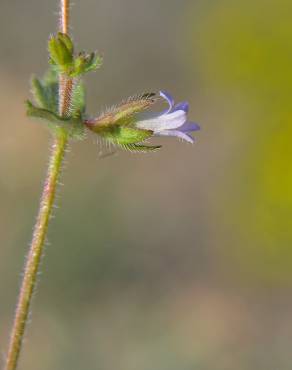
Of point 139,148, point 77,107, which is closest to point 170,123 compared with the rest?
point 139,148

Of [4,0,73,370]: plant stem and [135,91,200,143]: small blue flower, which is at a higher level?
[135,91,200,143]: small blue flower

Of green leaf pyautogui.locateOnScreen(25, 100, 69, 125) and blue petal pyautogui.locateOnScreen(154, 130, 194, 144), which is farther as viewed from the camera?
blue petal pyautogui.locateOnScreen(154, 130, 194, 144)

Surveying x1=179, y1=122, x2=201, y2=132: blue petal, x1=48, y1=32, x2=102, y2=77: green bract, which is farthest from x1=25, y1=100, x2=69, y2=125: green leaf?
x1=179, y1=122, x2=201, y2=132: blue petal

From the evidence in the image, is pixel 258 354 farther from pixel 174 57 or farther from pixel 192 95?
pixel 174 57

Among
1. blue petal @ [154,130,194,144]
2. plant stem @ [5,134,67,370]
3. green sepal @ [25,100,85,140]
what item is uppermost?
blue petal @ [154,130,194,144]

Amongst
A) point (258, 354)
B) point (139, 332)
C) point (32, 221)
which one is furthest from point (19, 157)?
point (258, 354)

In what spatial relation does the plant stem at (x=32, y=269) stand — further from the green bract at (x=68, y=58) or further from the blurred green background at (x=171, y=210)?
the blurred green background at (x=171, y=210)

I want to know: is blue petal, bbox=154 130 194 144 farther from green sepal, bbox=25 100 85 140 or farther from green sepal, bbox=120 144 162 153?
green sepal, bbox=25 100 85 140
